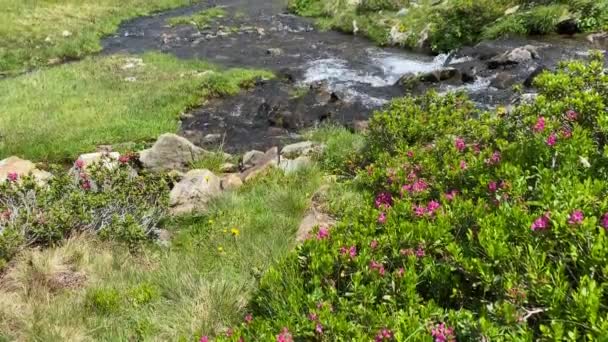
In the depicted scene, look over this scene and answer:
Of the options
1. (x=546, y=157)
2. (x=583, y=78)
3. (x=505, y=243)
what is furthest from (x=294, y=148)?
(x=505, y=243)

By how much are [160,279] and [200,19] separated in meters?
30.1

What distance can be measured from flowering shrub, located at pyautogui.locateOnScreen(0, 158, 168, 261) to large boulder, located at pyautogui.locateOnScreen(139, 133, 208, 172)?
9.41ft

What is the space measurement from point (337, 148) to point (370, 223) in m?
6.39

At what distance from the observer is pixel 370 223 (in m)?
4.90

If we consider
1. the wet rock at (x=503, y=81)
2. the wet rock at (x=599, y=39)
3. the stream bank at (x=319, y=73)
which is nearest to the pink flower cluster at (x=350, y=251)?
the stream bank at (x=319, y=73)

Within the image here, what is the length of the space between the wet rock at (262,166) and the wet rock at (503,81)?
8.34 m

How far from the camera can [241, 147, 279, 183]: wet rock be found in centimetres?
1123

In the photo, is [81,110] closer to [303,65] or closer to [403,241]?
[303,65]

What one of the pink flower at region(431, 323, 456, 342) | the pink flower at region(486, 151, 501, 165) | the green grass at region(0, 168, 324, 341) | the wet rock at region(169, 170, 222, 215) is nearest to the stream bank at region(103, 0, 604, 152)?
the wet rock at region(169, 170, 222, 215)

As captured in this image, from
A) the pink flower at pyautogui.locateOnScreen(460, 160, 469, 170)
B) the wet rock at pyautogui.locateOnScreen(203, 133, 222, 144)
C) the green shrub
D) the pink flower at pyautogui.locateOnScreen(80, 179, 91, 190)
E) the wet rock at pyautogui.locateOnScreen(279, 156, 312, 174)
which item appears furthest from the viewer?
the wet rock at pyautogui.locateOnScreen(203, 133, 222, 144)

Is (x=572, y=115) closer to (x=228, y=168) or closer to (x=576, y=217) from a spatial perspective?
(x=576, y=217)

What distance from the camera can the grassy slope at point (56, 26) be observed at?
87.4 ft

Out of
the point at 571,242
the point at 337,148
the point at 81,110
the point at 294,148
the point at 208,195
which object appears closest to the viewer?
the point at 571,242

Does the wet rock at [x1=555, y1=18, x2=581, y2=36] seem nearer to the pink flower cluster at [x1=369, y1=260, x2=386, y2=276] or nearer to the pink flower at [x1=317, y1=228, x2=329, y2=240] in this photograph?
the pink flower at [x1=317, y1=228, x2=329, y2=240]
